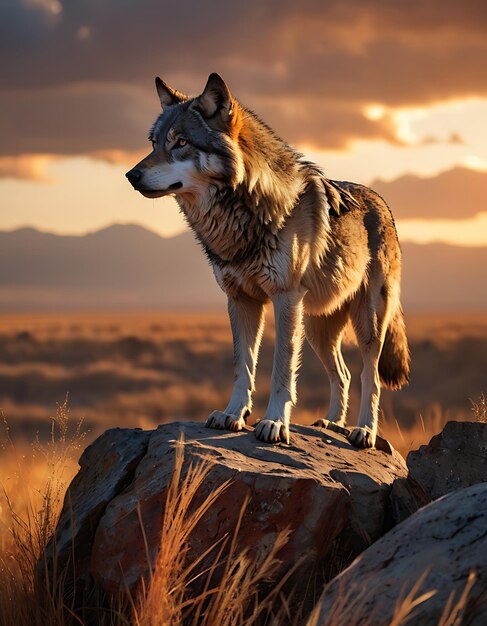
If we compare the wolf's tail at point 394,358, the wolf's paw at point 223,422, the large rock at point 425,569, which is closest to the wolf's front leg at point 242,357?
the wolf's paw at point 223,422

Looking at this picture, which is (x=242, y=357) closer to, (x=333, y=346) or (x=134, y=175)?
(x=134, y=175)

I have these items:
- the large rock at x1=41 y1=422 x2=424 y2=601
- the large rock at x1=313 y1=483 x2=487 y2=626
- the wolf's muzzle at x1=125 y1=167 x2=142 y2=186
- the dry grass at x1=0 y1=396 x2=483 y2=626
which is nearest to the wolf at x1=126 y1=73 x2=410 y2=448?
the wolf's muzzle at x1=125 y1=167 x2=142 y2=186

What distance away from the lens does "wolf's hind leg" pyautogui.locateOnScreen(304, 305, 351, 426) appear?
7.03 meters

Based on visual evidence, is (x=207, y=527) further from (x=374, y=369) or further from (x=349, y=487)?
(x=374, y=369)

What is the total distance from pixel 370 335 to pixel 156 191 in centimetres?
249

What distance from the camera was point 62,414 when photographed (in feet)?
16.6

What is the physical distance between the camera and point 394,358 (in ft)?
23.6

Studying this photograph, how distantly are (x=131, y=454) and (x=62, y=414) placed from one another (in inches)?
20.4

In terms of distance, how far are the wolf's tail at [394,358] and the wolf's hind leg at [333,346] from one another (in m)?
0.34

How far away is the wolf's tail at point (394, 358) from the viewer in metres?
7.16

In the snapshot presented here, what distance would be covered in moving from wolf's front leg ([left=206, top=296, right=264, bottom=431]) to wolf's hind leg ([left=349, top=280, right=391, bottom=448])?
48.3 inches

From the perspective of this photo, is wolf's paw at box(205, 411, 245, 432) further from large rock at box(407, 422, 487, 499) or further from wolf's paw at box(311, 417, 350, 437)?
large rock at box(407, 422, 487, 499)

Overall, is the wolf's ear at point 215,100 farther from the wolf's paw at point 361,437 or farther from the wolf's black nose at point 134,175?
the wolf's paw at point 361,437

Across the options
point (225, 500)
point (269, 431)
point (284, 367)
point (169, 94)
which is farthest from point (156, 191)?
point (225, 500)
